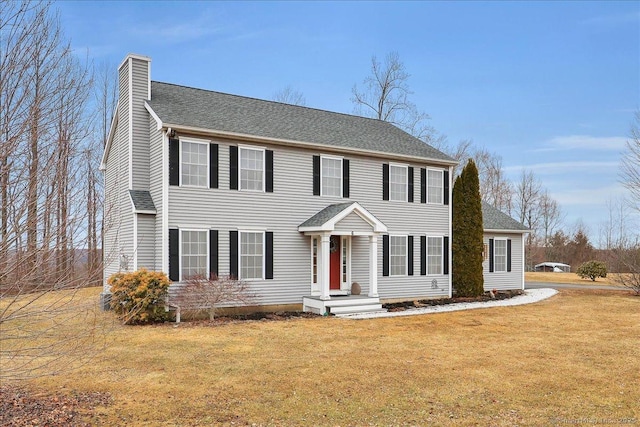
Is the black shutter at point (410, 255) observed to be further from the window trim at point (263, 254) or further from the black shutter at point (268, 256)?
the window trim at point (263, 254)

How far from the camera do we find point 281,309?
1515cm

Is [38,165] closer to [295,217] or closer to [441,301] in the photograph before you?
[295,217]

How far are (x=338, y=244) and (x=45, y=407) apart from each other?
11435mm

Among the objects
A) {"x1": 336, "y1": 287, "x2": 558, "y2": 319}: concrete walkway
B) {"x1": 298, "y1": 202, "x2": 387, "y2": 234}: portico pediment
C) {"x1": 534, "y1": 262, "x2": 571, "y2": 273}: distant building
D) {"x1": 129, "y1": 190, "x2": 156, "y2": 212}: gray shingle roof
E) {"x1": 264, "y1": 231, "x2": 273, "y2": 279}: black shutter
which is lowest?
{"x1": 534, "y1": 262, "x2": 571, "y2": 273}: distant building

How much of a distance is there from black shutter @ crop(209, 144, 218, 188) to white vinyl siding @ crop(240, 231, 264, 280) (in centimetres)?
176

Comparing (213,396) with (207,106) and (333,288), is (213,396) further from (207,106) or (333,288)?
(207,106)

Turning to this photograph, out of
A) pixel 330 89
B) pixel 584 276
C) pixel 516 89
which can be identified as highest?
pixel 330 89

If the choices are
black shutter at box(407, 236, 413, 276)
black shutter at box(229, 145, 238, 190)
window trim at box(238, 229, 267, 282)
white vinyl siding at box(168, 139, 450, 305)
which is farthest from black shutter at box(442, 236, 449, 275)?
black shutter at box(229, 145, 238, 190)

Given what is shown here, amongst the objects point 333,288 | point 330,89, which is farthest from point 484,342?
point 330,89

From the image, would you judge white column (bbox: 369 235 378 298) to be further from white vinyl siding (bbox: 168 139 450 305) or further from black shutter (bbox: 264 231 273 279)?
black shutter (bbox: 264 231 273 279)

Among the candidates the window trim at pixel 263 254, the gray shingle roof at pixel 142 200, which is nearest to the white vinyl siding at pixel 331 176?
the window trim at pixel 263 254

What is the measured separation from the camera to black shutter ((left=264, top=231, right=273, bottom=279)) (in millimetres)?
14836

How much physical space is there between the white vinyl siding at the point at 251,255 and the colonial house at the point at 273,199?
0.10ft

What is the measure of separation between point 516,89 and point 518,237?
7276 mm
